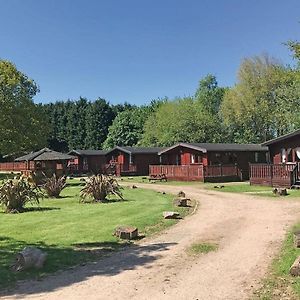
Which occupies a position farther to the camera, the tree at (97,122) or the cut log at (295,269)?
the tree at (97,122)

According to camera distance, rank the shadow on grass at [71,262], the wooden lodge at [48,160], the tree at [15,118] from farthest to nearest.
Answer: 1. the tree at [15,118]
2. the wooden lodge at [48,160]
3. the shadow on grass at [71,262]

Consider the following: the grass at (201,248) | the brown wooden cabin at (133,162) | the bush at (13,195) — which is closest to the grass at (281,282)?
the grass at (201,248)

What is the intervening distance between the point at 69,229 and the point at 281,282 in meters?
7.62

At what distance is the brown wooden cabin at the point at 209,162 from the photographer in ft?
122

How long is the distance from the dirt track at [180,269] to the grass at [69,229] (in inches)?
24.4

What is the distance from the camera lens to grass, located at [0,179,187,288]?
9549 millimetres

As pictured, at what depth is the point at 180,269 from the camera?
28.0 feet

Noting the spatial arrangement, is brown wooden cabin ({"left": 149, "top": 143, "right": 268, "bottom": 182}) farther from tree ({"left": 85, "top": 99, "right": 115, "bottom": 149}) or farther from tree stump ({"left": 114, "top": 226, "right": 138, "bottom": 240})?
tree ({"left": 85, "top": 99, "right": 115, "bottom": 149})

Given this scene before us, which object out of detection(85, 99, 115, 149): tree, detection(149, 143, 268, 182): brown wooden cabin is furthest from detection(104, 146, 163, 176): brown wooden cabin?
detection(85, 99, 115, 149): tree

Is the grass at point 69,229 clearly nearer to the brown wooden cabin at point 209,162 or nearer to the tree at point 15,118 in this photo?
the brown wooden cabin at point 209,162

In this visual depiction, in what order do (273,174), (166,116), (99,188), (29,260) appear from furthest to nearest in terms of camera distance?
1. (166,116)
2. (273,174)
3. (99,188)
4. (29,260)

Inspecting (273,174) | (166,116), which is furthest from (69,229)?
(166,116)

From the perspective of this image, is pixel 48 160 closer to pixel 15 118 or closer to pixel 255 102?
pixel 15 118

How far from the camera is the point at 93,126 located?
89.6 meters
